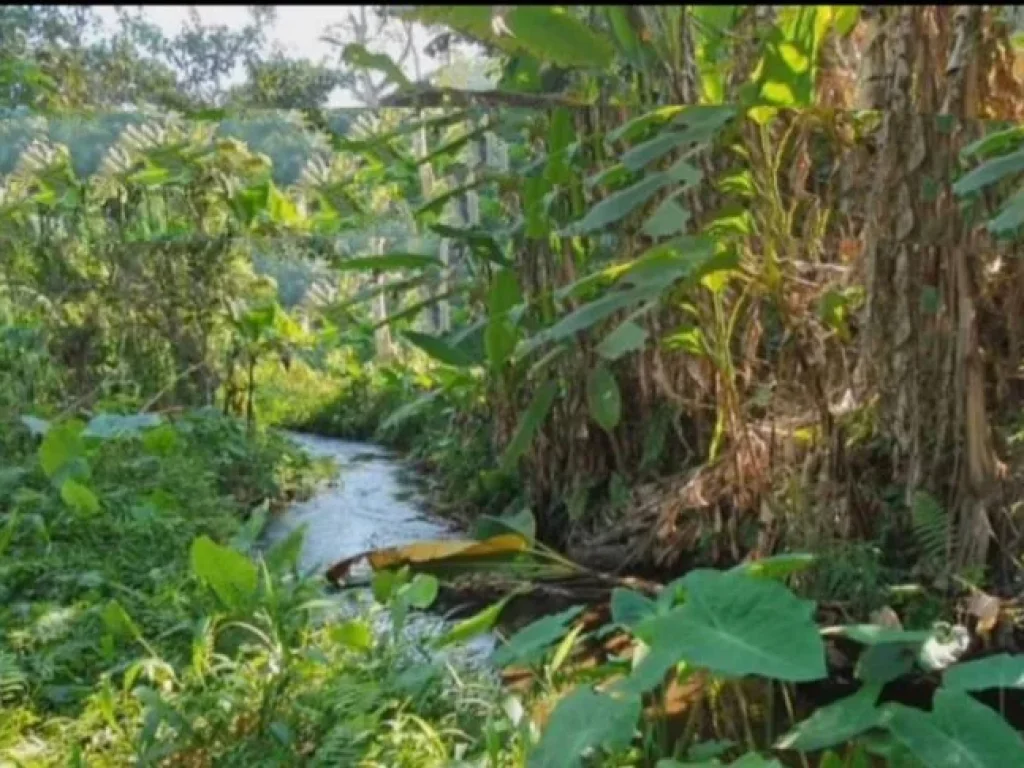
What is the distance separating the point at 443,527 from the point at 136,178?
2085 mm

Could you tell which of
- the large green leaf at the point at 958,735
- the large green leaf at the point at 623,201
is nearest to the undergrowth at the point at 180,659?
the large green leaf at the point at 958,735

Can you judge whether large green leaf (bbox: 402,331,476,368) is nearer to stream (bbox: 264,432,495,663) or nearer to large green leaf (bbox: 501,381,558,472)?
large green leaf (bbox: 501,381,558,472)

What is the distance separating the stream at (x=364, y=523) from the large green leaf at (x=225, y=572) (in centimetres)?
30

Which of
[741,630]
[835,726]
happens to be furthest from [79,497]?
[835,726]

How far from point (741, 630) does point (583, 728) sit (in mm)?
283

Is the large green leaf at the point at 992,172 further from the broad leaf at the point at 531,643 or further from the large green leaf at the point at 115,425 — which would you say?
the large green leaf at the point at 115,425

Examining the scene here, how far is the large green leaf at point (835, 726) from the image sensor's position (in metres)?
1.74

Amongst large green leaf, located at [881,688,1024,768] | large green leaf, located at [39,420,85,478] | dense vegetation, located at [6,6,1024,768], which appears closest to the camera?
large green leaf, located at [881,688,1024,768]

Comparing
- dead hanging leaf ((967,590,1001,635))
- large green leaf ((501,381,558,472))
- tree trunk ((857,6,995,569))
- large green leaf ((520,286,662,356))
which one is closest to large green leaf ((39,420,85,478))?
large green leaf ((501,381,558,472))

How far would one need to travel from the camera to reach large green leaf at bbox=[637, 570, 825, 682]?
160 centimetres

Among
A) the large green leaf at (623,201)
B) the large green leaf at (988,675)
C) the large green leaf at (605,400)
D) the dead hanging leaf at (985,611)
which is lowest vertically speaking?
the dead hanging leaf at (985,611)

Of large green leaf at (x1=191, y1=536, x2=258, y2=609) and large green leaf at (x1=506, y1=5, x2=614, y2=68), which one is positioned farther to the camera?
large green leaf at (x1=191, y1=536, x2=258, y2=609)

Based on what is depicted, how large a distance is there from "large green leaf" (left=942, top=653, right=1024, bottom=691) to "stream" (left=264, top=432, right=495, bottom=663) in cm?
115

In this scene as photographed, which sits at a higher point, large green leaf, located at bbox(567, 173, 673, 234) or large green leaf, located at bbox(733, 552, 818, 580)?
large green leaf, located at bbox(567, 173, 673, 234)
